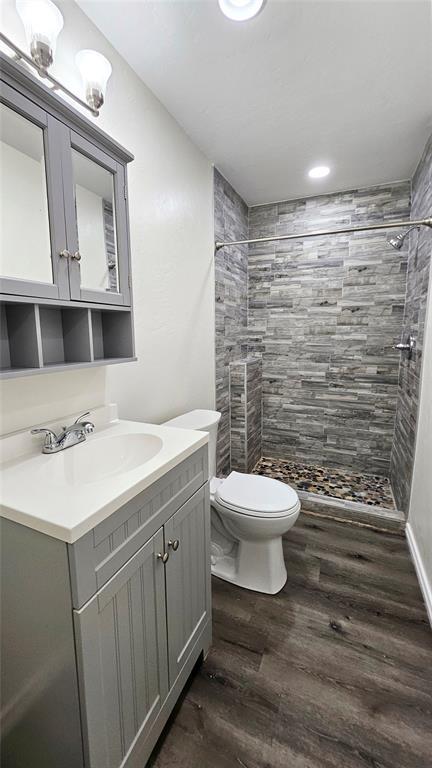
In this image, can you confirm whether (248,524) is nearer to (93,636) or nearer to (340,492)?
(93,636)

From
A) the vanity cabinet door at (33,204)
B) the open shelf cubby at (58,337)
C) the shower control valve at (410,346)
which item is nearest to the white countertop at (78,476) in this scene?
the open shelf cubby at (58,337)

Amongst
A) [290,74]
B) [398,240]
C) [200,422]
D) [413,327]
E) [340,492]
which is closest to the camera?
[290,74]

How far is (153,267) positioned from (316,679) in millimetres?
1939

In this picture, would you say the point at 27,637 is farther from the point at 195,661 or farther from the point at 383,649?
the point at 383,649

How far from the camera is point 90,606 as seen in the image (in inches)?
27.5

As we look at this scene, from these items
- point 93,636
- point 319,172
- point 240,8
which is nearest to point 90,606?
point 93,636

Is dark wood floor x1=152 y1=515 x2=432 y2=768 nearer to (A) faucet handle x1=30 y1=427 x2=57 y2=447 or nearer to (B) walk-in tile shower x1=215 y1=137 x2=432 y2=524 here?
(B) walk-in tile shower x1=215 y1=137 x2=432 y2=524

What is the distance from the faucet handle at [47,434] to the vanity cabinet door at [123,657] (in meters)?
0.48

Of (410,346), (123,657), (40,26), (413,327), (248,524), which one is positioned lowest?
(248,524)

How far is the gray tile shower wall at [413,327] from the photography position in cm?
199

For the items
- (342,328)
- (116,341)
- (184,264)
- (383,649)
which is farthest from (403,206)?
(383,649)

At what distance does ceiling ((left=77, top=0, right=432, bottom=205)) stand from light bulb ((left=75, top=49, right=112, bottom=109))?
1.13ft

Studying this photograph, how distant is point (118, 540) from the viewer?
30.8 inches

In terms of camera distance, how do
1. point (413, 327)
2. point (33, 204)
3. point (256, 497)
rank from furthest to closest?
1. point (413, 327)
2. point (256, 497)
3. point (33, 204)
